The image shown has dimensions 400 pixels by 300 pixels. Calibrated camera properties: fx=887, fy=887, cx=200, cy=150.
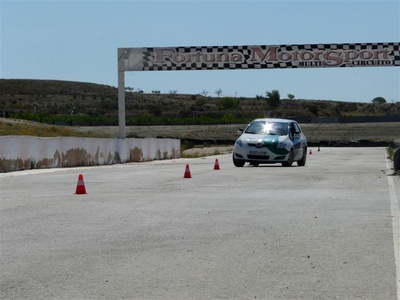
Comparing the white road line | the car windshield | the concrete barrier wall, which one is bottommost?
the white road line

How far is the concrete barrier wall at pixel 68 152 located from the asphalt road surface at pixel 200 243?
7723mm

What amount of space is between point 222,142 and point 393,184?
51187mm

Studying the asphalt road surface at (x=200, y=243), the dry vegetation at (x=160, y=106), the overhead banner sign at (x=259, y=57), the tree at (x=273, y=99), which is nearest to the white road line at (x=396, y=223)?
the asphalt road surface at (x=200, y=243)

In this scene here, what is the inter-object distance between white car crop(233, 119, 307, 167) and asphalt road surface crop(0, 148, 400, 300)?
31.7 ft

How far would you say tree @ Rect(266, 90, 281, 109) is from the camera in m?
148

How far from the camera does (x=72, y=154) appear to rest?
1126 inches

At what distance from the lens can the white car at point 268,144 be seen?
86.2ft

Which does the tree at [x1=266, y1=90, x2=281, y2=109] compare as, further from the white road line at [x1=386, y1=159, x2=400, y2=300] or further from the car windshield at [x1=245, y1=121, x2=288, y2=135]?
the white road line at [x1=386, y1=159, x2=400, y2=300]

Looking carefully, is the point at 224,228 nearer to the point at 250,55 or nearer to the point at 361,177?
the point at 361,177

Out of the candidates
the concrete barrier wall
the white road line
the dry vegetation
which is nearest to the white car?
the concrete barrier wall

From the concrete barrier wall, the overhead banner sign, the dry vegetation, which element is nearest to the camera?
the concrete barrier wall

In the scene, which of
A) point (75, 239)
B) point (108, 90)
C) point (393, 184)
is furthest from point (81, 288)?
point (108, 90)

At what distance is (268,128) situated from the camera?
27.3 m

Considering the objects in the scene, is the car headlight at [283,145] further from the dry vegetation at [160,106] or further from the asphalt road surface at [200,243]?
the dry vegetation at [160,106]
